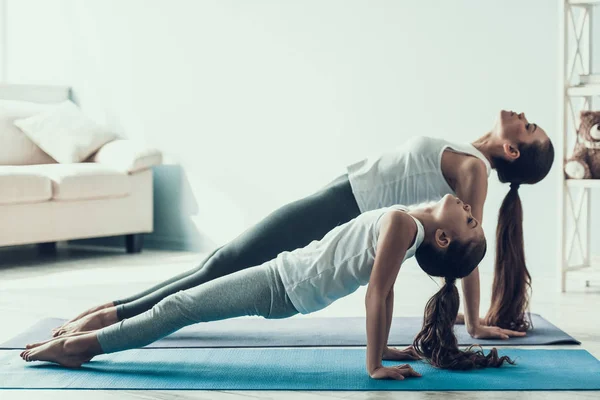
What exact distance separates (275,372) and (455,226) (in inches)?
21.6

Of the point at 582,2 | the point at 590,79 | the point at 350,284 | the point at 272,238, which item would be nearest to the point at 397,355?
the point at 350,284

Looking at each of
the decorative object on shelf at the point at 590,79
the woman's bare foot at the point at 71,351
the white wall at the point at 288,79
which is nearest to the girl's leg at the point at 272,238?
the woman's bare foot at the point at 71,351

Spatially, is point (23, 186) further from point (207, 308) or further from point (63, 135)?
point (207, 308)

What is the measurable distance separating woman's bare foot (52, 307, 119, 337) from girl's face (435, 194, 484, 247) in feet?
3.08

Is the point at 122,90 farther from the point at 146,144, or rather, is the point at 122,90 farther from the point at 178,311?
the point at 178,311

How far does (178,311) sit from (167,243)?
2.74 meters

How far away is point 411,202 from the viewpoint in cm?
241

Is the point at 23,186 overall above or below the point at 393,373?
above

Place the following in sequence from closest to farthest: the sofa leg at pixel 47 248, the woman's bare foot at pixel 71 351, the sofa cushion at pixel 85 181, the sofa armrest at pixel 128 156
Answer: the woman's bare foot at pixel 71 351
the sofa cushion at pixel 85 181
the sofa armrest at pixel 128 156
the sofa leg at pixel 47 248

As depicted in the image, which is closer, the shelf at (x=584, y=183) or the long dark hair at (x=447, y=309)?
the long dark hair at (x=447, y=309)

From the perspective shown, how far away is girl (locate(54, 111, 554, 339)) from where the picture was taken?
2.35 m

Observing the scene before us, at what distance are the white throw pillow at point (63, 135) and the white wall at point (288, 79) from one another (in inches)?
12.9

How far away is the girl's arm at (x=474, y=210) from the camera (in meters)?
2.27

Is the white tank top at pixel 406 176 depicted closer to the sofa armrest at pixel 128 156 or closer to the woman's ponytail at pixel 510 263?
the woman's ponytail at pixel 510 263
